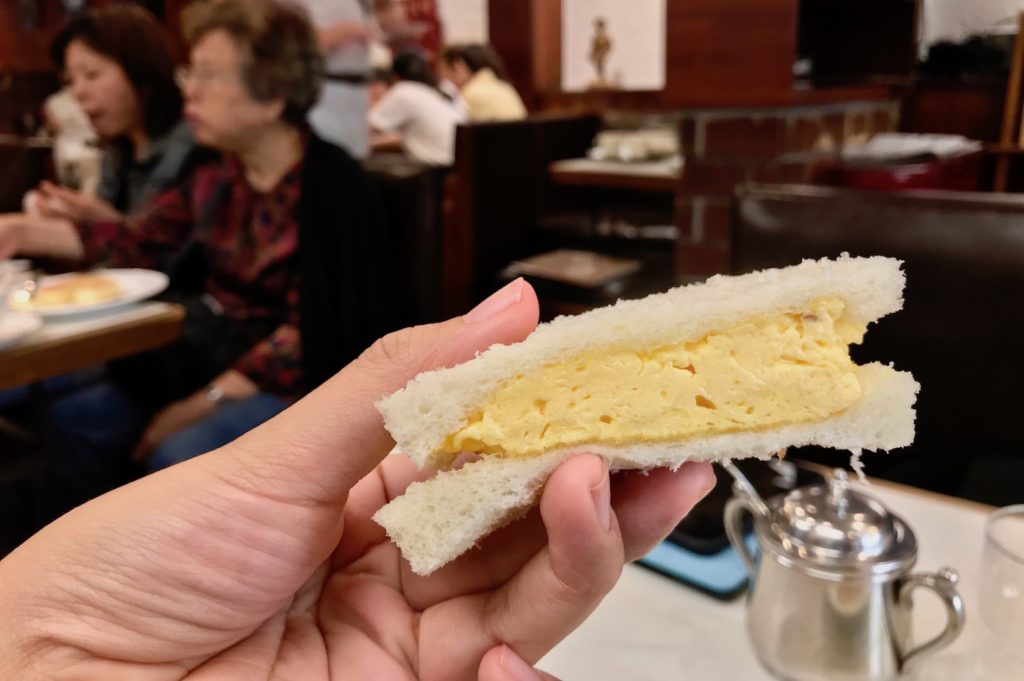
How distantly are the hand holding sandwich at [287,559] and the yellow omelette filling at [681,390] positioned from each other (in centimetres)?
5

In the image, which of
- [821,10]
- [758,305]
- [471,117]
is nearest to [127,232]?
[758,305]

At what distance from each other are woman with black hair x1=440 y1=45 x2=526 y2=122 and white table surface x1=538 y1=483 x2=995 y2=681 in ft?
11.7

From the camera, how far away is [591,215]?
4.11 m

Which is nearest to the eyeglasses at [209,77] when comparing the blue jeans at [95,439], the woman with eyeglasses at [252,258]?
the woman with eyeglasses at [252,258]

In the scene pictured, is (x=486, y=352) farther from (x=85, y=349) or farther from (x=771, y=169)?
(x=771, y=169)

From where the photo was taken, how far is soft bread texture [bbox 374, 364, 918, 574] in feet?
1.86

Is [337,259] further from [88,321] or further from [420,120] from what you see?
[420,120]

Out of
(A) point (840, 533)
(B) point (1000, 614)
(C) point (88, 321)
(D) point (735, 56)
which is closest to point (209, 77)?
(C) point (88, 321)

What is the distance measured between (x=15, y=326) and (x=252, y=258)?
A: 0.68 meters

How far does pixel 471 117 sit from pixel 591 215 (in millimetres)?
1075

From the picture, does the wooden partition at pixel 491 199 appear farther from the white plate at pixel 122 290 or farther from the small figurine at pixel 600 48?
the small figurine at pixel 600 48

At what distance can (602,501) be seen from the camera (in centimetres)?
55

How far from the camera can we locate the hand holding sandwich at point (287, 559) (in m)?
0.57

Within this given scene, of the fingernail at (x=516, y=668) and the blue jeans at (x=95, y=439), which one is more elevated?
the fingernail at (x=516, y=668)
